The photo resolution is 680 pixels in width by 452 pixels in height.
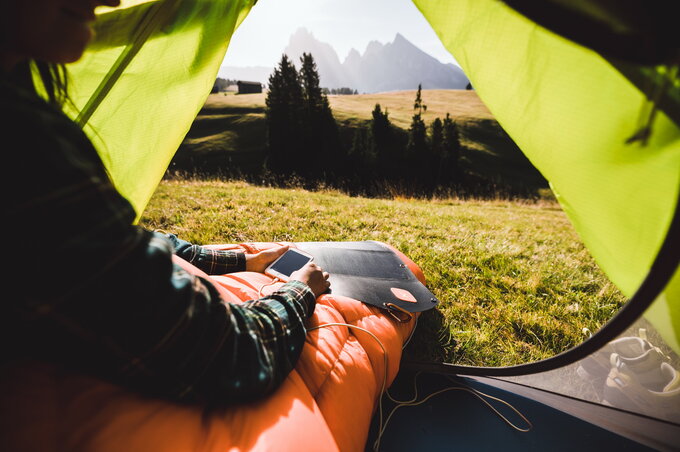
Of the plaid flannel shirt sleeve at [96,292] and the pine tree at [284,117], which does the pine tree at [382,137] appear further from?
the plaid flannel shirt sleeve at [96,292]

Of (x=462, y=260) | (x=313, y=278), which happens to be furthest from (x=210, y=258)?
(x=462, y=260)

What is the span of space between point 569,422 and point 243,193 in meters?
5.14

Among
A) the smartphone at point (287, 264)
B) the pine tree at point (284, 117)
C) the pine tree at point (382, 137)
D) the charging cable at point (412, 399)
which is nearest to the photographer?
the charging cable at point (412, 399)

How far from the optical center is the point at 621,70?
1.00 m

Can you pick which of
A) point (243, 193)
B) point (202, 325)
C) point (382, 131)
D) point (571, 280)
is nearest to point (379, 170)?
point (382, 131)

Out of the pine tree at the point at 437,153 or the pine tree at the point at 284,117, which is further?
the pine tree at the point at 437,153

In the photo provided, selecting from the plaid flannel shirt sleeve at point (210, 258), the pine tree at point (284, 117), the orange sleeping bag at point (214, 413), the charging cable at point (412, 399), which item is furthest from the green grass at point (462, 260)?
the pine tree at point (284, 117)

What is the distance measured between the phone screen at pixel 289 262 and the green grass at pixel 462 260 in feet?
3.04

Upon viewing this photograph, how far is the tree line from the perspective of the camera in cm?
3094

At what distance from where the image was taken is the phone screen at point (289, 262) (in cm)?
191

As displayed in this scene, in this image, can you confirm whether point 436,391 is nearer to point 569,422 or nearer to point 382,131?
point 569,422

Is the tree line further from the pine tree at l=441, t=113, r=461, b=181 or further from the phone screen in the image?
the phone screen

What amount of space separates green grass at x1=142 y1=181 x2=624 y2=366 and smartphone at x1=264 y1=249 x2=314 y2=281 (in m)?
0.93

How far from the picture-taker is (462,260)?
3.13 m
